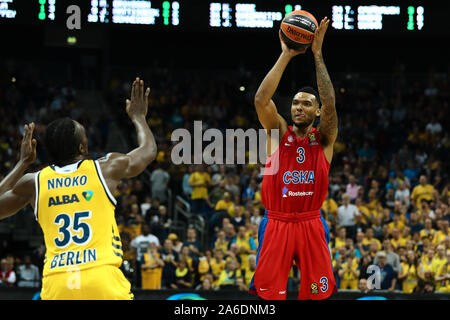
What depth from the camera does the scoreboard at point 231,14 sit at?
1368cm

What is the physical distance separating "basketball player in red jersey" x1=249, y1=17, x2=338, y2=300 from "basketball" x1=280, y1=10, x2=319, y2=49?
7 cm

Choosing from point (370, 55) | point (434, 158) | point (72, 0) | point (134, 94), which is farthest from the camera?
point (370, 55)

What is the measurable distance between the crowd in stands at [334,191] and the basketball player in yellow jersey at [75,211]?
303 inches

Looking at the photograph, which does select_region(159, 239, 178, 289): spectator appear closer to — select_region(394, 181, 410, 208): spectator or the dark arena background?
the dark arena background

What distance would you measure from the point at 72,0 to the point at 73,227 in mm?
9852

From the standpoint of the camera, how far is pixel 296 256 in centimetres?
661

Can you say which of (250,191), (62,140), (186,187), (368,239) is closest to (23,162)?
(62,140)

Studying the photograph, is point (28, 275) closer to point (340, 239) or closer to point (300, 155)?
point (340, 239)

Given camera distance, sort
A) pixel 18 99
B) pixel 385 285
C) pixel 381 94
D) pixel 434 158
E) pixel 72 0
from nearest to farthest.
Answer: pixel 385 285 → pixel 72 0 → pixel 434 158 → pixel 18 99 → pixel 381 94

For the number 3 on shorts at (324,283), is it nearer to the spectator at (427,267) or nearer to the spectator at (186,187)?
the spectator at (427,267)

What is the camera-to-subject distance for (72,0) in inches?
537

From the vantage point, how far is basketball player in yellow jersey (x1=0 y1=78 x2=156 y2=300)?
4590 millimetres
